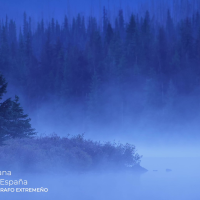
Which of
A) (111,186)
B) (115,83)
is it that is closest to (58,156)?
(111,186)

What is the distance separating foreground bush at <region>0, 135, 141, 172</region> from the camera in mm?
13909

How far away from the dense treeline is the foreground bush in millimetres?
33195

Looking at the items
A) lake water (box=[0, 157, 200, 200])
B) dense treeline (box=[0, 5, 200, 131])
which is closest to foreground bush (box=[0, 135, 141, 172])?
lake water (box=[0, 157, 200, 200])

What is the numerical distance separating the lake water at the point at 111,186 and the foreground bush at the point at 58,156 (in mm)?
451

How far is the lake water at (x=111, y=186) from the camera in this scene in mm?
11305

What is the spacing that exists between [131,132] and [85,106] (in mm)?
9477

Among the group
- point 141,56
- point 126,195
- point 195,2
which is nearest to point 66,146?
point 126,195

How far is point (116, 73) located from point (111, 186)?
42.1m

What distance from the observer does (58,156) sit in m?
14.9

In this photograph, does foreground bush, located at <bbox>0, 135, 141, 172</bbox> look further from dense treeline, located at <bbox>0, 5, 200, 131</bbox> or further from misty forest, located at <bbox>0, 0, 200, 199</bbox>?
dense treeline, located at <bbox>0, 5, 200, 131</bbox>

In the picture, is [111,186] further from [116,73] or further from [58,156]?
[116,73]

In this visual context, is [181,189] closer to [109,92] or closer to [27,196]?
[27,196]

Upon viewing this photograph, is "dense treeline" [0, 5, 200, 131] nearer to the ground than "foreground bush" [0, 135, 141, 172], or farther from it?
farther from it

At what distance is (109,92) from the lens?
54.3 meters
